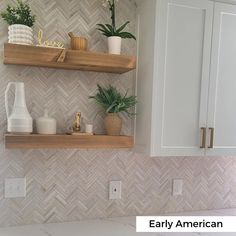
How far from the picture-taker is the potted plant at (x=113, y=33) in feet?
5.17

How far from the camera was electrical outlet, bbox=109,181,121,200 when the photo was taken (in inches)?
67.9

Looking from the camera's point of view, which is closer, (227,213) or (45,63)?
(45,63)

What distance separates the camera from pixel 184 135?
1558 millimetres

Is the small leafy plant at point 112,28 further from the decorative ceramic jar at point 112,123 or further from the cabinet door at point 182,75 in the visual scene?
the decorative ceramic jar at point 112,123

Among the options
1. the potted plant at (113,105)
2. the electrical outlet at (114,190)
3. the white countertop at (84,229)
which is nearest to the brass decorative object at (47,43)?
the potted plant at (113,105)

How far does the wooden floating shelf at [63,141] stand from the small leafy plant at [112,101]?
0.17 meters

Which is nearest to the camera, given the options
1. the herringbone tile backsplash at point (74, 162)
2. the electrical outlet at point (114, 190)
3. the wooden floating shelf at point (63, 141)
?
the wooden floating shelf at point (63, 141)

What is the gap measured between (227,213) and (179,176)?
432 millimetres

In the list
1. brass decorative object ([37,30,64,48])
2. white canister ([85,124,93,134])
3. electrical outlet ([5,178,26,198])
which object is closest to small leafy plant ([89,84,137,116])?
white canister ([85,124,93,134])

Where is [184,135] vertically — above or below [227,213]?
above

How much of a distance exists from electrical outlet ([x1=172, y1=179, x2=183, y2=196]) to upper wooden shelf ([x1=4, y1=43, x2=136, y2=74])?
0.88 meters

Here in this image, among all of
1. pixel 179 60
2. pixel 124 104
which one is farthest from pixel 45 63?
pixel 179 60

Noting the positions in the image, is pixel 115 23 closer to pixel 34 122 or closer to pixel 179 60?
pixel 179 60

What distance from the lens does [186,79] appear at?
1.55 metres
